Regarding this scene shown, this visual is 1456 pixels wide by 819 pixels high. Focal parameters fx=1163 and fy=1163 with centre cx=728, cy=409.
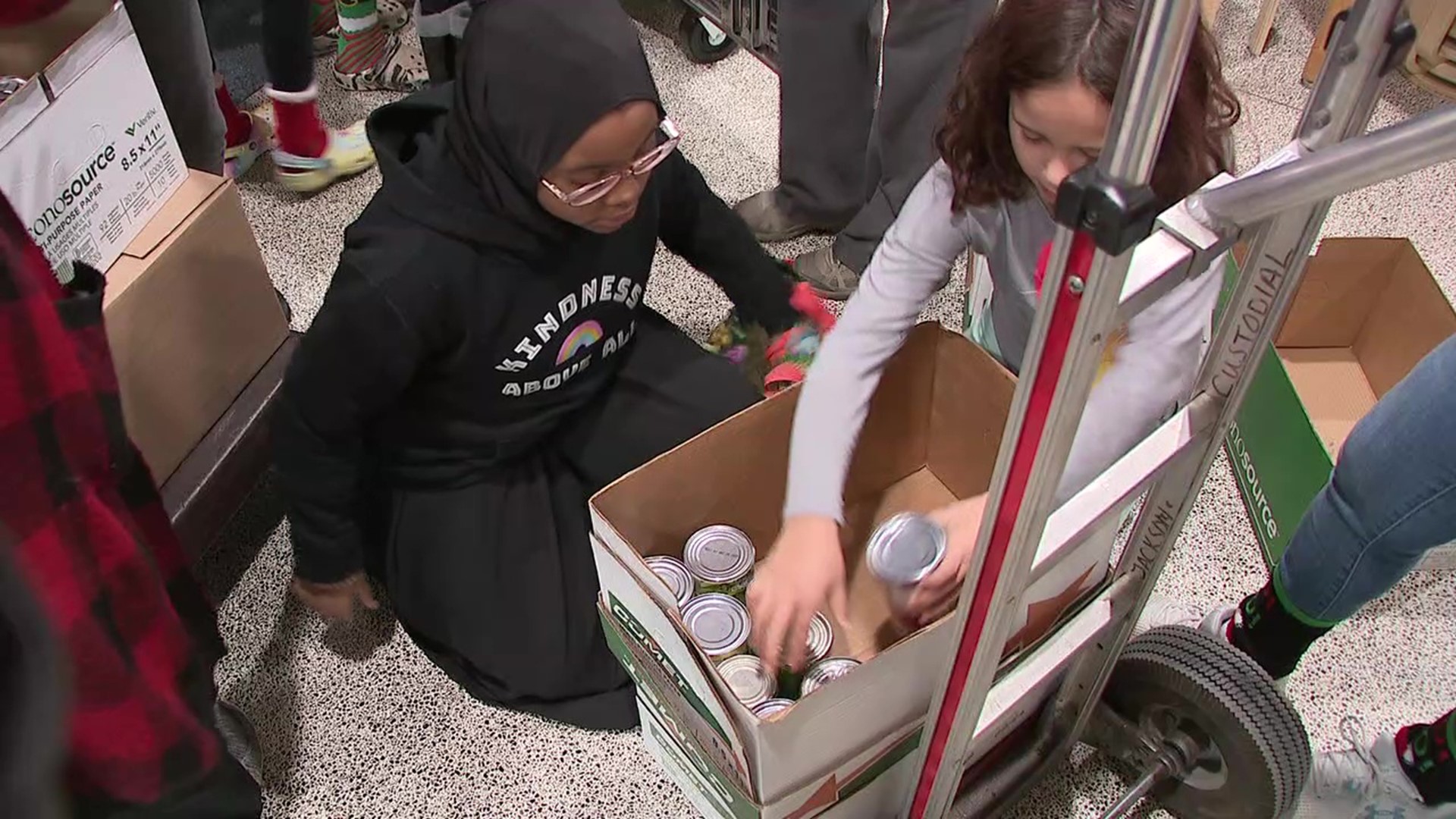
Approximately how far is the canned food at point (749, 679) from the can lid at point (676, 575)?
0.08 meters

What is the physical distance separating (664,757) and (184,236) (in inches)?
31.0

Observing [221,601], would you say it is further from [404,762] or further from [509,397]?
[509,397]

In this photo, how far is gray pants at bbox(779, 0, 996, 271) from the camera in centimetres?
158

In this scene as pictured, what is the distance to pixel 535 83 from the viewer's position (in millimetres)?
1020

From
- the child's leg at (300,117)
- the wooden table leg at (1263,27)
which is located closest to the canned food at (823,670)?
the child's leg at (300,117)

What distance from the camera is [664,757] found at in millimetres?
1257

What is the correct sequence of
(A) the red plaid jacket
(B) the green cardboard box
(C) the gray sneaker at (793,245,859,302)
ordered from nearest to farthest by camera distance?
(A) the red plaid jacket
(B) the green cardboard box
(C) the gray sneaker at (793,245,859,302)

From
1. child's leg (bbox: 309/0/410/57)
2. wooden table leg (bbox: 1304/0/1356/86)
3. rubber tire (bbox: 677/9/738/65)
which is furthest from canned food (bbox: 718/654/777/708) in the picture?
child's leg (bbox: 309/0/410/57)

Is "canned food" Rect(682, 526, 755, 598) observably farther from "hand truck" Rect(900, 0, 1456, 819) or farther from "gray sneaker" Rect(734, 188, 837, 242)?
"gray sneaker" Rect(734, 188, 837, 242)

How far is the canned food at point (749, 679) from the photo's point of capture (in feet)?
3.56

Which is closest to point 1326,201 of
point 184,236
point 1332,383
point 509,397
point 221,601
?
point 509,397

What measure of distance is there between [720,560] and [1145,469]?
1.53 feet

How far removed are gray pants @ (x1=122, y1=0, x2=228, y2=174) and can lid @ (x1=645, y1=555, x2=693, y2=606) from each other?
0.89 metres

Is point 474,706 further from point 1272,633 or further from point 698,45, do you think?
point 698,45
